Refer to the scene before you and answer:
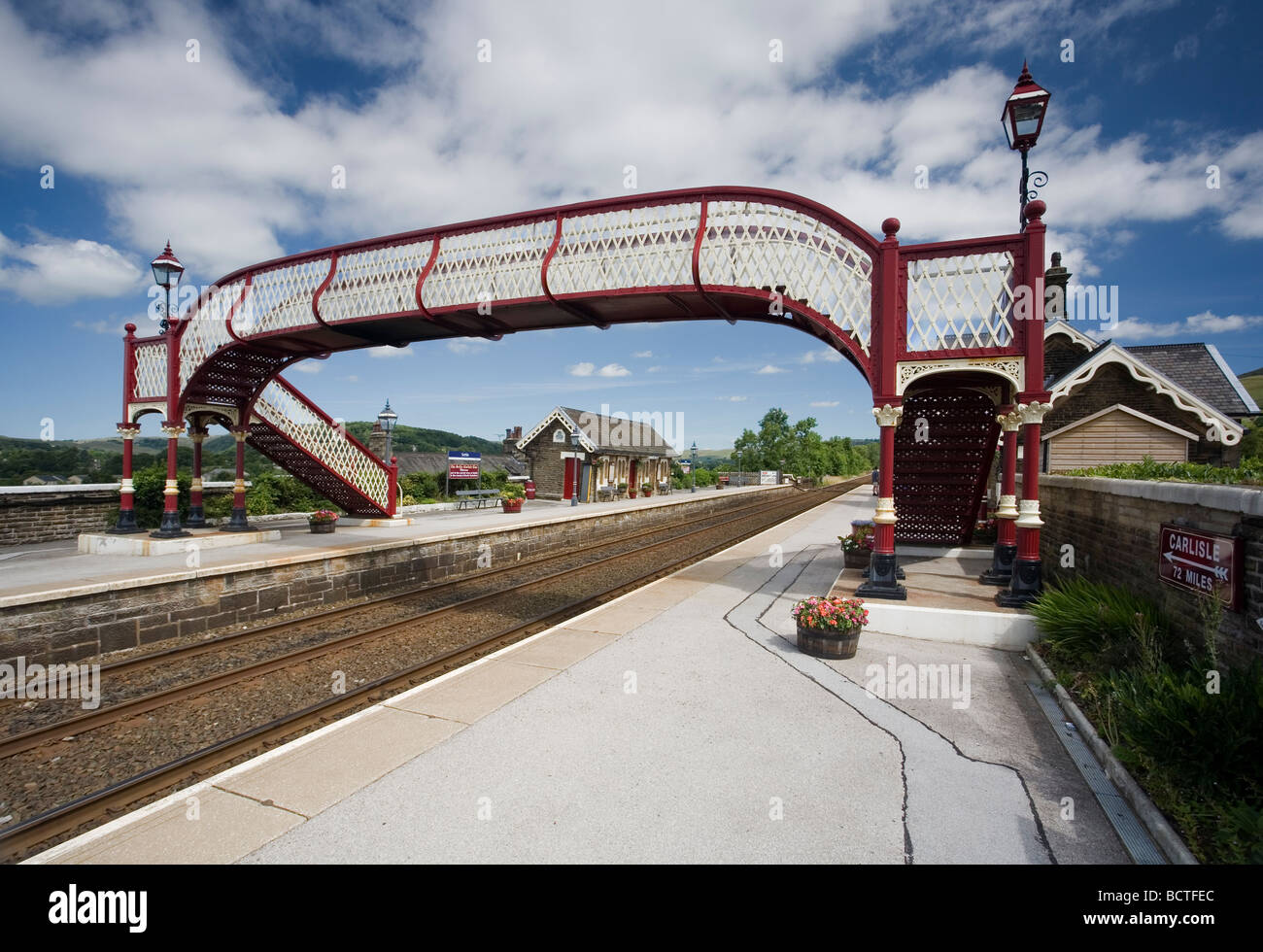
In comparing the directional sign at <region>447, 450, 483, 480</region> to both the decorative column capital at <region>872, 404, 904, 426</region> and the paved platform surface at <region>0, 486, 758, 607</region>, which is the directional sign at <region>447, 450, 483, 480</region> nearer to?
the paved platform surface at <region>0, 486, 758, 607</region>

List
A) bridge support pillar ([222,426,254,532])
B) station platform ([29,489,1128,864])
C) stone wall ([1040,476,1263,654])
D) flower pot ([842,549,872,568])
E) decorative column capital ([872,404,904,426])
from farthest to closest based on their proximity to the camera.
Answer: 1. bridge support pillar ([222,426,254,532])
2. flower pot ([842,549,872,568])
3. decorative column capital ([872,404,904,426])
4. stone wall ([1040,476,1263,654])
5. station platform ([29,489,1128,864])

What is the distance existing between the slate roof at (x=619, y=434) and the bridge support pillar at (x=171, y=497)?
2311 cm

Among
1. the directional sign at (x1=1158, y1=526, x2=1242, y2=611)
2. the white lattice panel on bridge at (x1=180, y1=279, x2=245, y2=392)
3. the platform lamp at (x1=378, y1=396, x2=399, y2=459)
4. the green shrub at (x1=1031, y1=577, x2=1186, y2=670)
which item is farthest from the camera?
the platform lamp at (x1=378, y1=396, x2=399, y2=459)

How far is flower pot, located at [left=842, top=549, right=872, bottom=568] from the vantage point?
41.1 ft

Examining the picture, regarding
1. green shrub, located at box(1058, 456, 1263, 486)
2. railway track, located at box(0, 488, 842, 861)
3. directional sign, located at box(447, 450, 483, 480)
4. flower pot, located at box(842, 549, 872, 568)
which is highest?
directional sign, located at box(447, 450, 483, 480)

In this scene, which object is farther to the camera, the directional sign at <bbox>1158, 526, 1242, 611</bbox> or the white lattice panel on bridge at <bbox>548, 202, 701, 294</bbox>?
the white lattice panel on bridge at <bbox>548, 202, 701, 294</bbox>

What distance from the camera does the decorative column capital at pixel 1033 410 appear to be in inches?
322

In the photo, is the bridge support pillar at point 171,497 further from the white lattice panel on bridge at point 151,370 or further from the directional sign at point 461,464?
the directional sign at point 461,464

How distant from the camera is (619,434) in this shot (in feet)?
144

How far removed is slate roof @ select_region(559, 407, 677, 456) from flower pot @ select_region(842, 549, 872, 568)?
82.3 feet

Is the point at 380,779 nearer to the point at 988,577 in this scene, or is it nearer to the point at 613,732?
the point at 613,732

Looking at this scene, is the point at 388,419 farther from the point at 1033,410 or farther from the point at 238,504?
the point at 1033,410

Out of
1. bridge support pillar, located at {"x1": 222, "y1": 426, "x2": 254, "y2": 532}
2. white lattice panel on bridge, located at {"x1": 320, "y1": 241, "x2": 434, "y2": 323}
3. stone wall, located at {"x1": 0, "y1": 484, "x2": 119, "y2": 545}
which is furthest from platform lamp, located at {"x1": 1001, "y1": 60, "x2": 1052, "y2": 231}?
stone wall, located at {"x1": 0, "y1": 484, "x2": 119, "y2": 545}

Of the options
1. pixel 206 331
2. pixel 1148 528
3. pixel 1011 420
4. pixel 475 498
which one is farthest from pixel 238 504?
pixel 1148 528
